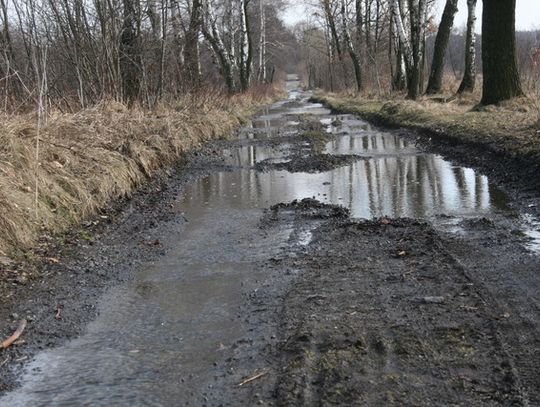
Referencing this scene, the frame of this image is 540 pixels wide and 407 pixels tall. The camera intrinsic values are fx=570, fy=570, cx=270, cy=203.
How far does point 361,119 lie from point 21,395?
18.7 meters

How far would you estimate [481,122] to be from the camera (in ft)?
37.4

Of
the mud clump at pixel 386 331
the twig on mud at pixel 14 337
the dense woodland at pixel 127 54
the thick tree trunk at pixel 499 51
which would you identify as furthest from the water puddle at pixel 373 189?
the thick tree trunk at pixel 499 51

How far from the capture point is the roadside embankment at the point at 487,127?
319 inches

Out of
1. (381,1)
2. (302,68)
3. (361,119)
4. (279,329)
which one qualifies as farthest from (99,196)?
(302,68)

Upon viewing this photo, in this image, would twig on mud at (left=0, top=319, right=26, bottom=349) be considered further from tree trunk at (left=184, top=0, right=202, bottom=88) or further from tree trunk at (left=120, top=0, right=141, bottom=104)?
tree trunk at (left=184, top=0, right=202, bottom=88)

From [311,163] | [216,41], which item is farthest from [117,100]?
[216,41]

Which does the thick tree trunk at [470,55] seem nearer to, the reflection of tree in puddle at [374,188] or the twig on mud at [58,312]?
the reflection of tree in puddle at [374,188]

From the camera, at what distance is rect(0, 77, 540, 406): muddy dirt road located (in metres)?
2.88

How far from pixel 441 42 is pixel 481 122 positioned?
10613 mm

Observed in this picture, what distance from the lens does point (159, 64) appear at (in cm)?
1549

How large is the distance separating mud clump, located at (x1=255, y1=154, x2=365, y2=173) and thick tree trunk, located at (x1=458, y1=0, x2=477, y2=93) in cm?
1035

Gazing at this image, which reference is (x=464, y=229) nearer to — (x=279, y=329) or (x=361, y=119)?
(x=279, y=329)

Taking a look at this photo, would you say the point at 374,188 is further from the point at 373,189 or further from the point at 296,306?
A: the point at 296,306

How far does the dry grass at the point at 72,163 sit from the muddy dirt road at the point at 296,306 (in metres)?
0.44
